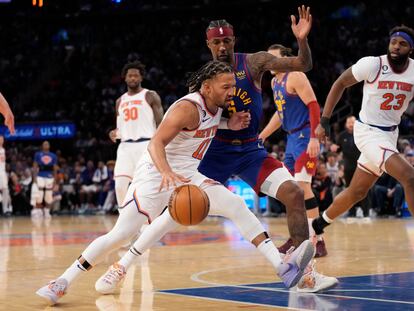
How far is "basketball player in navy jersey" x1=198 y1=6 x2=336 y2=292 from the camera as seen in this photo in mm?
6281

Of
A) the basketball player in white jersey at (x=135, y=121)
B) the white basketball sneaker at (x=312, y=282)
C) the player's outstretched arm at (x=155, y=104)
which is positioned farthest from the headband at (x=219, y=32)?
the player's outstretched arm at (x=155, y=104)

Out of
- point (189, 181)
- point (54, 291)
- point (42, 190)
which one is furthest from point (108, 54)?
point (54, 291)

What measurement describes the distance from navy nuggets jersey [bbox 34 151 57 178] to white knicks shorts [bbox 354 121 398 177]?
1338 cm

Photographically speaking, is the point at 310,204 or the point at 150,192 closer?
the point at 150,192

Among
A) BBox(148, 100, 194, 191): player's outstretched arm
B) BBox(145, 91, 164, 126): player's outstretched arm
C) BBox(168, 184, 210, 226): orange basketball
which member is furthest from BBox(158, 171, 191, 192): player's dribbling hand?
BBox(145, 91, 164, 126): player's outstretched arm

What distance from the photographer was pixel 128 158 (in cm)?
1039

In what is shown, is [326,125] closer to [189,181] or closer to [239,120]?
[239,120]

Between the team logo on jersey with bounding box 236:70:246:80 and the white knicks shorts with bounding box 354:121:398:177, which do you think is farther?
the white knicks shorts with bounding box 354:121:398:177

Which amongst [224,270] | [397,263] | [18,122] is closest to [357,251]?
[397,263]

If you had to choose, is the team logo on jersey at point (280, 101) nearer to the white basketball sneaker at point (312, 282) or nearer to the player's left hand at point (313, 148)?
the player's left hand at point (313, 148)

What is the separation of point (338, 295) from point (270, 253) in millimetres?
558

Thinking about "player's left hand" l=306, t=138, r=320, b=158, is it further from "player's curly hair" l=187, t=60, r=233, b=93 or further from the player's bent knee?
"player's curly hair" l=187, t=60, r=233, b=93

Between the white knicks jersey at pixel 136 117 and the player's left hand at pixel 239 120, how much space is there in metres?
4.36

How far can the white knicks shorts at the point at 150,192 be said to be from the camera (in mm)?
5707
